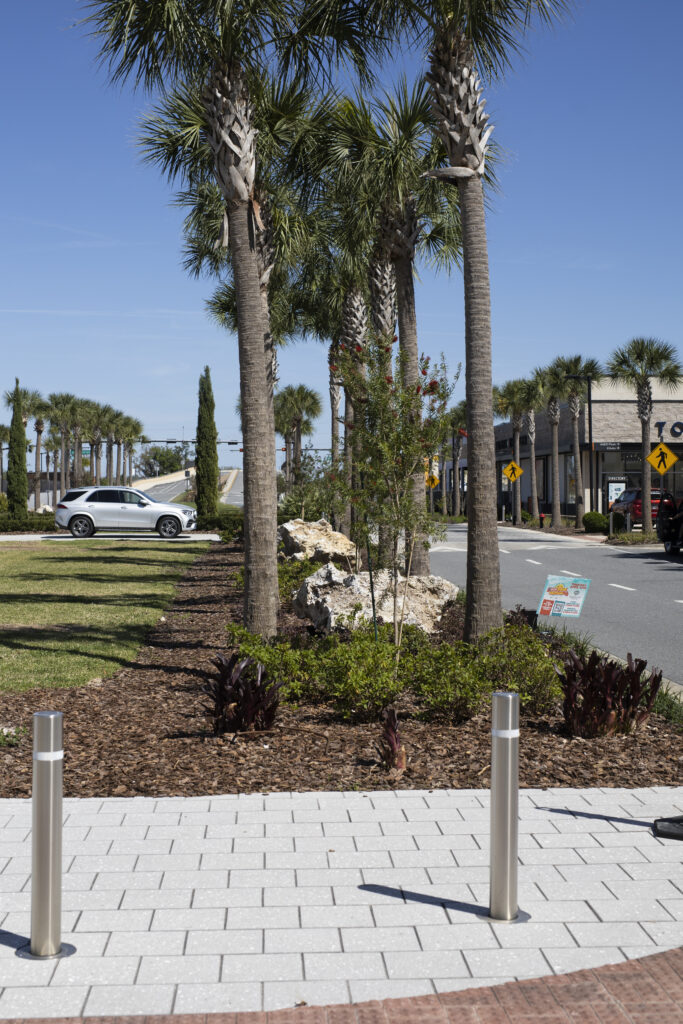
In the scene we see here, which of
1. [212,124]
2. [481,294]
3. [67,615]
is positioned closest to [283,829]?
[481,294]

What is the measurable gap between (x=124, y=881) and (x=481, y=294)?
673 centimetres

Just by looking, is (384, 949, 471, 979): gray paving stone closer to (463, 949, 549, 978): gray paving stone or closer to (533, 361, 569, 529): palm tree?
(463, 949, 549, 978): gray paving stone

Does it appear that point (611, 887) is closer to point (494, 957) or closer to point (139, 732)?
point (494, 957)

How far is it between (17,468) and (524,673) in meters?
46.1

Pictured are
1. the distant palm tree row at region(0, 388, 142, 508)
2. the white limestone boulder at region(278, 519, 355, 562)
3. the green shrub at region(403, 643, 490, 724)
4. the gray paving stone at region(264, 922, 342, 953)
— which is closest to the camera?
the gray paving stone at region(264, 922, 342, 953)

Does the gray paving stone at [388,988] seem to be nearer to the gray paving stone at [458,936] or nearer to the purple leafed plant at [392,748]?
the gray paving stone at [458,936]

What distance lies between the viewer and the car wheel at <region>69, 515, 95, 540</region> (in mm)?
36094

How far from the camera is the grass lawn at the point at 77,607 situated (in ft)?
33.2

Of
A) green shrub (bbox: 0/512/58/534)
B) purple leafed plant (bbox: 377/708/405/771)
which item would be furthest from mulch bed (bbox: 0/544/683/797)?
green shrub (bbox: 0/512/58/534)

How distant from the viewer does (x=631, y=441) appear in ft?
190

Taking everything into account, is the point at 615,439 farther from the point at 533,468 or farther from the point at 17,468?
the point at 17,468

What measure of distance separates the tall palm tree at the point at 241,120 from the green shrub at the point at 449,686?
2.48 m

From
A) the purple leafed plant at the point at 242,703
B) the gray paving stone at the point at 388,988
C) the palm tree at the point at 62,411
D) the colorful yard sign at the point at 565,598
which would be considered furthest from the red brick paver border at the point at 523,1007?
the palm tree at the point at 62,411

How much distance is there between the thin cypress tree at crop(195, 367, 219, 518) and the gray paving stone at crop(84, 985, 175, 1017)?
40.4 metres
